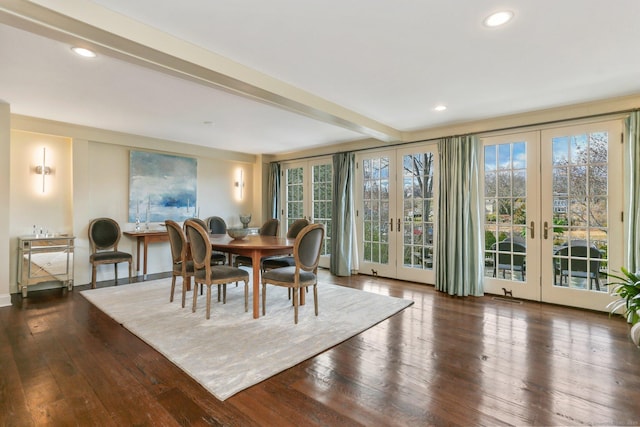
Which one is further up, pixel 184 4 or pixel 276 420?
pixel 184 4

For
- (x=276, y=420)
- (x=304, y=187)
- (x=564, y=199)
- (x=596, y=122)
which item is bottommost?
(x=276, y=420)

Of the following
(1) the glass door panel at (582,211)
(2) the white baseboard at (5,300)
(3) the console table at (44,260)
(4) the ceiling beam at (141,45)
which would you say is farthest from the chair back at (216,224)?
(1) the glass door panel at (582,211)

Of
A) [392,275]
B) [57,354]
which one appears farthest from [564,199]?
[57,354]

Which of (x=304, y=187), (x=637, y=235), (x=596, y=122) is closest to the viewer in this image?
(x=637, y=235)

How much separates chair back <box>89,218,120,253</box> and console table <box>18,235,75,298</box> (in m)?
0.34

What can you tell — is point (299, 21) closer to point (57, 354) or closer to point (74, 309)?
point (57, 354)

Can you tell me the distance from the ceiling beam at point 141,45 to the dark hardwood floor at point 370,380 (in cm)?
223

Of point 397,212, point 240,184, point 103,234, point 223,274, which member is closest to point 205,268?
point 223,274

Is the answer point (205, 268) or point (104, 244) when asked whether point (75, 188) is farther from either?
point (205, 268)

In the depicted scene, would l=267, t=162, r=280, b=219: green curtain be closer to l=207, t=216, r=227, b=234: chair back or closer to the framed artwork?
l=207, t=216, r=227, b=234: chair back

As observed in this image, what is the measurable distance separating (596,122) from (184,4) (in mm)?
4355

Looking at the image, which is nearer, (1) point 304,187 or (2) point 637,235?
(2) point 637,235

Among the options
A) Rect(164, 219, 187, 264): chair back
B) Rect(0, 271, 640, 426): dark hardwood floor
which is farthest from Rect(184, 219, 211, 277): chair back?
Rect(0, 271, 640, 426): dark hardwood floor

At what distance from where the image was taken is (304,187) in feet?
22.2
